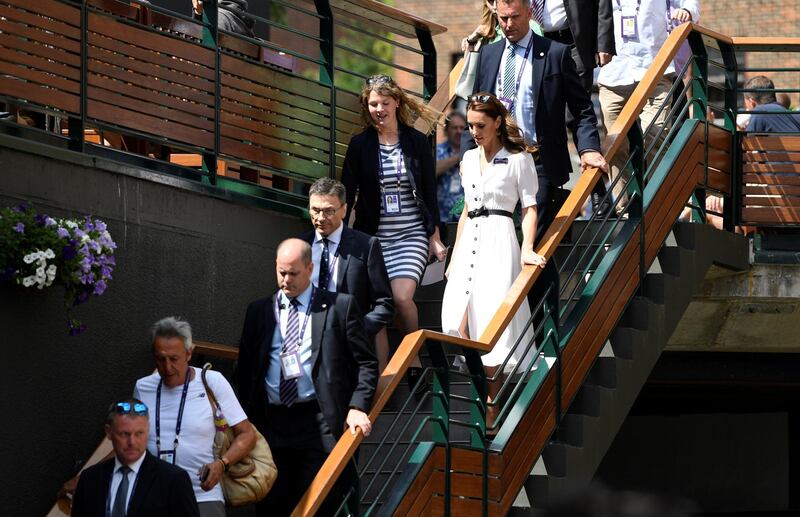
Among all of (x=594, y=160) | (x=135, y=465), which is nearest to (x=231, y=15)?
(x=594, y=160)

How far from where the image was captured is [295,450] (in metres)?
7.02

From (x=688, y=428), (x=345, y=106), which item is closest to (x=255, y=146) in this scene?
(x=345, y=106)

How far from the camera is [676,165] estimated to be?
9273mm

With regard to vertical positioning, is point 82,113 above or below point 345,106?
below

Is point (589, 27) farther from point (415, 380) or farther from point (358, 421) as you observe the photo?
point (358, 421)

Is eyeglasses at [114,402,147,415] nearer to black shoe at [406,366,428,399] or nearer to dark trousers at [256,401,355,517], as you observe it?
dark trousers at [256,401,355,517]

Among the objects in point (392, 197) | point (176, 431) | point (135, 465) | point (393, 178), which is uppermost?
point (393, 178)

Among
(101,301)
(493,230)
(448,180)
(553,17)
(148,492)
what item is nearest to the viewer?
(148,492)

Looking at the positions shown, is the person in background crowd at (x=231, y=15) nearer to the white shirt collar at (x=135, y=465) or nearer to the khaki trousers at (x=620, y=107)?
the khaki trousers at (x=620, y=107)

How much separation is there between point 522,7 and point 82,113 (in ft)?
8.25

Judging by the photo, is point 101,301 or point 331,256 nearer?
point 331,256

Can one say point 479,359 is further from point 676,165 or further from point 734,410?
point 734,410

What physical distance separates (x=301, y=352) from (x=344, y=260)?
2.38 ft

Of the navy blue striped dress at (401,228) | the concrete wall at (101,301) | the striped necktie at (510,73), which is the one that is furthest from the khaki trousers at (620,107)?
the concrete wall at (101,301)
